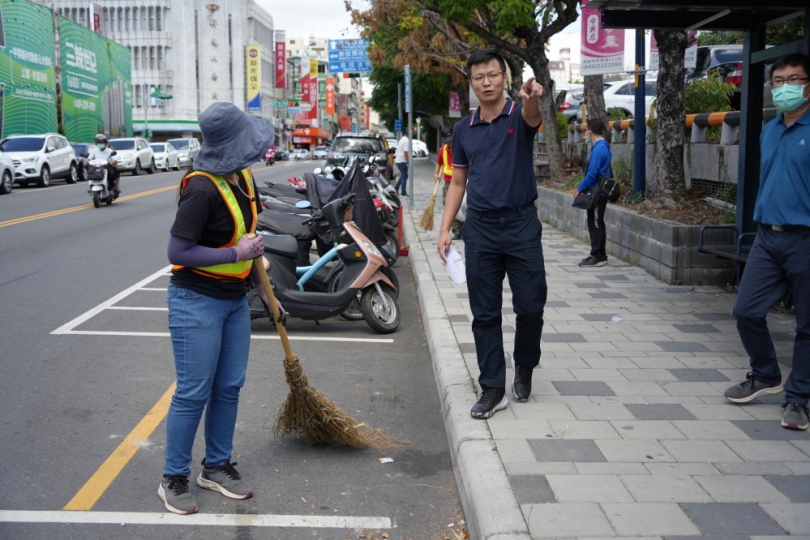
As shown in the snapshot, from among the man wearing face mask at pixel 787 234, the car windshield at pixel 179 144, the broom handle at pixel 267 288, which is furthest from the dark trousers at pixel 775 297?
the car windshield at pixel 179 144

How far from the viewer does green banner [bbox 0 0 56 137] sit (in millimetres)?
32281

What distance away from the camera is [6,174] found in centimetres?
2336

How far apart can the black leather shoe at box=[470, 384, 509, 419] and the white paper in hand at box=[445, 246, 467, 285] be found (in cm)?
63

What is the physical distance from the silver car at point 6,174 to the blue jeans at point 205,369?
2216cm

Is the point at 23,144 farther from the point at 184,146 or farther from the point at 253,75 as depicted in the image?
the point at 253,75

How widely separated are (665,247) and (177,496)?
6.59 metres

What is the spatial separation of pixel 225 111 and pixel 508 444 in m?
2.15

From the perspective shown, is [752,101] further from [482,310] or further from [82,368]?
[82,368]

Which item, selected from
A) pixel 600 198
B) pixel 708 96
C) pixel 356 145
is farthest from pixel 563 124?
pixel 600 198

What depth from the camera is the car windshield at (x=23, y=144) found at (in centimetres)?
2620

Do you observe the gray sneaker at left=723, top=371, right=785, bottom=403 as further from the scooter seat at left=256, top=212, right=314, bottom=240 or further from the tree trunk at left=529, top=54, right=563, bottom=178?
the tree trunk at left=529, top=54, right=563, bottom=178

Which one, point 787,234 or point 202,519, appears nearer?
point 202,519

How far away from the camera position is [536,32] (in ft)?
53.0

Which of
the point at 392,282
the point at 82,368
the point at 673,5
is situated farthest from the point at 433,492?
the point at 673,5
